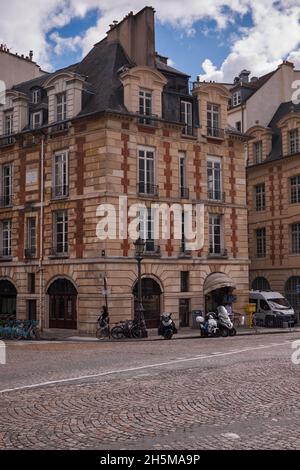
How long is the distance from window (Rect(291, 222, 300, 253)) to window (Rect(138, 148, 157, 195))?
12664 mm

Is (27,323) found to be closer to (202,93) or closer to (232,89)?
(202,93)

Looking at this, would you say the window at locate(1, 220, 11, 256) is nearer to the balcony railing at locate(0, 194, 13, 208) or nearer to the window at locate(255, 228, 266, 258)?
the balcony railing at locate(0, 194, 13, 208)

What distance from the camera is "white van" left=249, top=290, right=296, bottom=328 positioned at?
1324 inches

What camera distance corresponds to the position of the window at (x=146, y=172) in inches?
1193

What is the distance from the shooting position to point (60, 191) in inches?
1224

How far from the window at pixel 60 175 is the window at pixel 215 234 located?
804 cm

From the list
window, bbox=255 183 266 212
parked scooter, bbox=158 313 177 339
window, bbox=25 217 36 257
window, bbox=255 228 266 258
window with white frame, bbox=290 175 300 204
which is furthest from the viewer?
window, bbox=255 183 266 212

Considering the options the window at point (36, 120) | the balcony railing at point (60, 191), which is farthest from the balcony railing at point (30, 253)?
the window at point (36, 120)

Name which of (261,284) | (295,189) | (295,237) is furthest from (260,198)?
(261,284)

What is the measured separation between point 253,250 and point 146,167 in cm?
1437

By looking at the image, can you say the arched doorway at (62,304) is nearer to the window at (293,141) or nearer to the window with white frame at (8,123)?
the window with white frame at (8,123)

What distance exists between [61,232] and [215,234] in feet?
27.5

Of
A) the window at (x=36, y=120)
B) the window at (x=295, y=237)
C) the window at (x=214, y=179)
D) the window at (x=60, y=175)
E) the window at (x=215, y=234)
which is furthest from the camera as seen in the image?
the window at (x=295, y=237)

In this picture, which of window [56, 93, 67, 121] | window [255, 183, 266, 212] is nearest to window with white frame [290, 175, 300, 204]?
window [255, 183, 266, 212]
